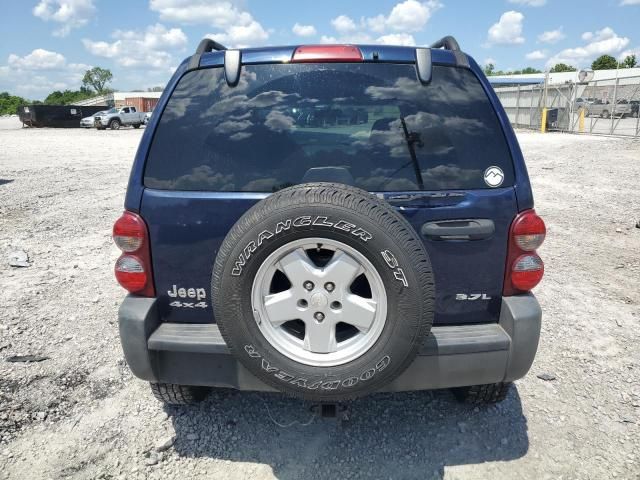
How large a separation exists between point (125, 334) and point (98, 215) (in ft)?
20.6

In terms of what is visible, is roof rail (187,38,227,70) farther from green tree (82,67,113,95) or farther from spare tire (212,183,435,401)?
green tree (82,67,113,95)

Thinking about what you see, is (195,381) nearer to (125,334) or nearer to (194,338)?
(194,338)

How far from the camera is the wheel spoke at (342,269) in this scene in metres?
1.98

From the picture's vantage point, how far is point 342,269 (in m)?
1.98

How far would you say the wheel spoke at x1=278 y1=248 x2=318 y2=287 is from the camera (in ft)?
6.54

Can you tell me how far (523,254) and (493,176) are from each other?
411mm

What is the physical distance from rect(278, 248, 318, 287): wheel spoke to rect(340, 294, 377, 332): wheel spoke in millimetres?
190

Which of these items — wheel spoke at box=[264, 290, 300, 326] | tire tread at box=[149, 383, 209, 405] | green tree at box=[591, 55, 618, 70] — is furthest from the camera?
green tree at box=[591, 55, 618, 70]

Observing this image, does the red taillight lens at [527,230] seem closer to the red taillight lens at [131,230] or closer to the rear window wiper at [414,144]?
the rear window wiper at [414,144]

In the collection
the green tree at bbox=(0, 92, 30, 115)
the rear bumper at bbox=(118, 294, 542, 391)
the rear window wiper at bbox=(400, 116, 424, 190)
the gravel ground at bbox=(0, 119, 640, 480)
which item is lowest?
the gravel ground at bbox=(0, 119, 640, 480)

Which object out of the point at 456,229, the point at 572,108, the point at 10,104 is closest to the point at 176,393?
the point at 456,229

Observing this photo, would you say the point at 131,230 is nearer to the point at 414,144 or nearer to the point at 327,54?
the point at 327,54

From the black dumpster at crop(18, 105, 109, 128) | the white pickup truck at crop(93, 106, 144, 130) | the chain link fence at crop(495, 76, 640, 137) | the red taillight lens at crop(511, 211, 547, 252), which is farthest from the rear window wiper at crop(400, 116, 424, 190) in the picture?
the black dumpster at crop(18, 105, 109, 128)

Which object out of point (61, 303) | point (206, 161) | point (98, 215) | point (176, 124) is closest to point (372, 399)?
point (206, 161)
